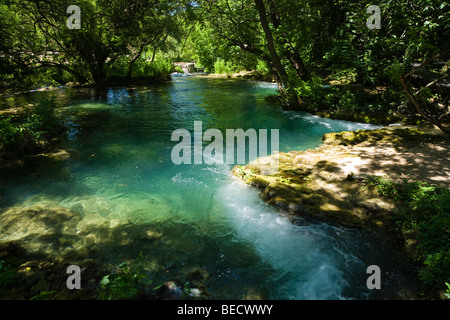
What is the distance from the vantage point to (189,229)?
13.8 ft

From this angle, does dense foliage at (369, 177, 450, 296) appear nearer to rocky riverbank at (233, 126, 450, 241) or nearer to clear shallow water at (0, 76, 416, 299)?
rocky riverbank at (233, 126, 450, 241)

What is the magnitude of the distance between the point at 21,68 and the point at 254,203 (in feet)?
45.7

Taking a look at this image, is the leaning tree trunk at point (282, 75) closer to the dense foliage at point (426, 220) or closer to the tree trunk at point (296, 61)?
the tree trunk at point (296, 61)

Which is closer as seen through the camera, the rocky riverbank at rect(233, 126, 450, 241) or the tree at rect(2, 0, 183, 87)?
the rocky riverbank at rect(233, 126, 450, 241)

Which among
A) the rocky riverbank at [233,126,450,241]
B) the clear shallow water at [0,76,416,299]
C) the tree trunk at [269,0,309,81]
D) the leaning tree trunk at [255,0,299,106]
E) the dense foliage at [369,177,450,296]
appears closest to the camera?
the dense foliage at [369,177,450,296]

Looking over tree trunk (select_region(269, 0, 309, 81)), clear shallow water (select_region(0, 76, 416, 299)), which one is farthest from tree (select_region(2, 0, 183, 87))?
tree trunk (select_region(269, 0, 309, 81))

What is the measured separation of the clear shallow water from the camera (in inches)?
126

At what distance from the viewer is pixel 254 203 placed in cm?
486

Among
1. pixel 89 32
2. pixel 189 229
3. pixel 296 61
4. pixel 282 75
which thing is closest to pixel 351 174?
pixel 189 229

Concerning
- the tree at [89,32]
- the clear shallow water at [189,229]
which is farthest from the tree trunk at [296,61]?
the clear shallow water at [189,229]

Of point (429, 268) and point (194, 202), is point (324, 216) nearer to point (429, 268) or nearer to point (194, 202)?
point (429, 268)

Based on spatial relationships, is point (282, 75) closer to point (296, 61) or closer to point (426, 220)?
point (296, 61)

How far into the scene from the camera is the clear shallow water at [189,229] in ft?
10.5

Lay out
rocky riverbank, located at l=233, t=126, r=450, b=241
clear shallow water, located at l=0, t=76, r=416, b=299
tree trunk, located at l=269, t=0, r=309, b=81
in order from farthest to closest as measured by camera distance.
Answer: tree trunk, located at l=269, t=0, r=309, b=81, rocky riverbank, located at l=233, t=126, r=450, b=241, clear shallow water, located at l=0, t=76, r=416, b=299
